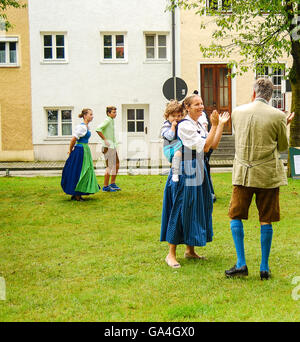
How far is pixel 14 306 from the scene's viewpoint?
4.82 meters

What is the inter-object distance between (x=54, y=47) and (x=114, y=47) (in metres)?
2.68

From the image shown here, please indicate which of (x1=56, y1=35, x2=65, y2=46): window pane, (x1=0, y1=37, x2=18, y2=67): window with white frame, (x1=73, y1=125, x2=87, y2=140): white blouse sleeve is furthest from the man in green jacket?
(x1=0, y1=37, x2=18, y2=67): window with white frame

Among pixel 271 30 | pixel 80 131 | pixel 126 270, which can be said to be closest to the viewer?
pixel 126 270

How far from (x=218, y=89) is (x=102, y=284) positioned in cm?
2030

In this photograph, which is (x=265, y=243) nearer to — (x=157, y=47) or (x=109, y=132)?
(x=109, y=132)

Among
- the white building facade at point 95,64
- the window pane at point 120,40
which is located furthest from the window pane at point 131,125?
the window pane at point 120,40

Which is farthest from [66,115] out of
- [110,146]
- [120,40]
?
[110,146]

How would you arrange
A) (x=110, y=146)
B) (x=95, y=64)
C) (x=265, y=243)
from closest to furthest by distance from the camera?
(x=265, y=243) < (x=110, y=146) < (x=95, y=64)

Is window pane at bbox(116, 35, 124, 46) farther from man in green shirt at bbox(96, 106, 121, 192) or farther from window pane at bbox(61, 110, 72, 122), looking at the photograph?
man in green shirt at bbox(96, 106, 121, 192)

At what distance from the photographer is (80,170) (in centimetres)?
1128

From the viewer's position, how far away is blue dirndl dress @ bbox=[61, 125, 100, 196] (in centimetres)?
1123

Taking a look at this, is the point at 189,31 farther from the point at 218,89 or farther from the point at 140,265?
the point at 140,265

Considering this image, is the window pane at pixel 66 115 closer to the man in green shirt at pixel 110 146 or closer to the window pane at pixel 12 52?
the window pane at pixel 12 52

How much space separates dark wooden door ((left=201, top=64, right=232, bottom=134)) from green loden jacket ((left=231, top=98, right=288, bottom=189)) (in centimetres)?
1943
